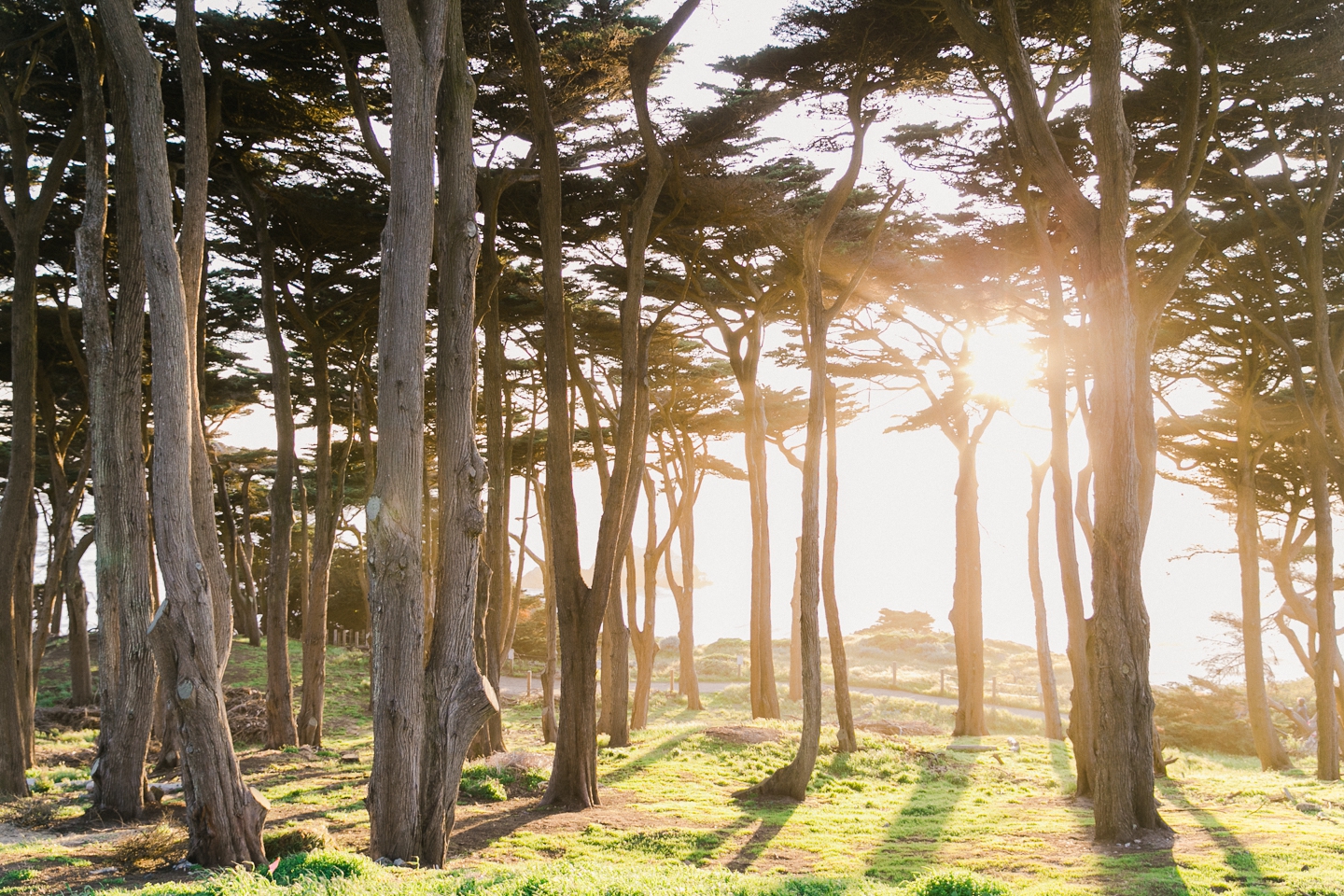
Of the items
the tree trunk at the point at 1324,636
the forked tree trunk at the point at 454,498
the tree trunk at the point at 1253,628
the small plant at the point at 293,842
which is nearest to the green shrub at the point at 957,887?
the forked tree trunk at the point at 454,498

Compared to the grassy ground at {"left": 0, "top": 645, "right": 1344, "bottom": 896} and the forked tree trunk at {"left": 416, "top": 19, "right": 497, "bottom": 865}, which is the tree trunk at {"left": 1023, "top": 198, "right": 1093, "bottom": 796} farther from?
the forked tree trunk at {"left": 416, "top": 19, "right": 497, "bottom": 865}

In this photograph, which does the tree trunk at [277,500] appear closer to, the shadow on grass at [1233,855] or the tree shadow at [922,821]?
the tree shadow at [922,821]

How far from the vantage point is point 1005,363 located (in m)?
16.6

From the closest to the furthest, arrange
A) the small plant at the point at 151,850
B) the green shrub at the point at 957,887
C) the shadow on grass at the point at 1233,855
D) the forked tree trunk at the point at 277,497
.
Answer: the green shrub at the point at 957,887 → the shadow on grass at the point at 1233,855 → the small plant at the point at 151,850 → the forked tree trunk at the point at 277,497

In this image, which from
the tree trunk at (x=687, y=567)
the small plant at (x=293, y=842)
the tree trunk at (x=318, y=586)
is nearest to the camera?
the small plant at (x=293, y=842)

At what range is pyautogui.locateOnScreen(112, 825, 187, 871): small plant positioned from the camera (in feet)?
19.7

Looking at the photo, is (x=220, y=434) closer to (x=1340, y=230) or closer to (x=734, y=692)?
(x=734, y=692)

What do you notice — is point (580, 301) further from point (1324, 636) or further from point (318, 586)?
point (1324, 636)

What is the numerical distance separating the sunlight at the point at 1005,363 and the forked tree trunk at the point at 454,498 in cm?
1124

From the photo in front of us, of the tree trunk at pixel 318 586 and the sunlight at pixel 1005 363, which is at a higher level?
the sunlight at pixel 1005 363

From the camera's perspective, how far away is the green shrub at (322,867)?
193 inches

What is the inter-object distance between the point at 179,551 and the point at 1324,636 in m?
14.6

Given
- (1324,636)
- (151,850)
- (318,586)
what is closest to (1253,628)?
(1324,636)

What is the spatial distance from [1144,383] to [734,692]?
18367 millimetres
